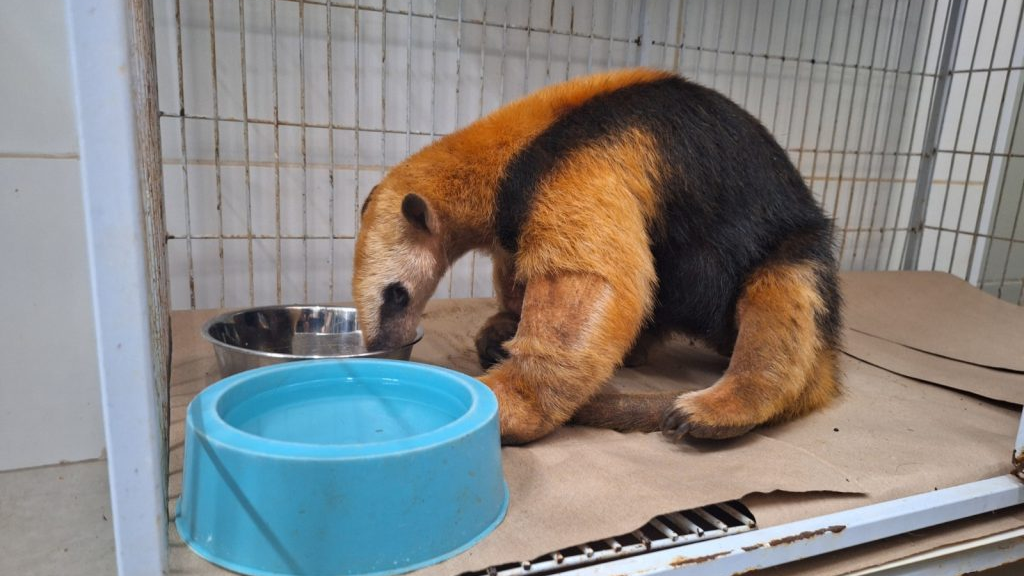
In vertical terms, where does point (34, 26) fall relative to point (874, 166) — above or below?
above

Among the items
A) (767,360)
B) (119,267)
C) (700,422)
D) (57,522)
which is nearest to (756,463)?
(700,422)

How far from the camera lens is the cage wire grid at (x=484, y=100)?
Answer: 1.96 m

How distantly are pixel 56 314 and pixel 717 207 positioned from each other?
168 cm

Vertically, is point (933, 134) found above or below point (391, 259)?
above

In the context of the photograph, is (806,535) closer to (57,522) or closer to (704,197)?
(704,197)

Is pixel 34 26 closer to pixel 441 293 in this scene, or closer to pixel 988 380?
pixel 441 293

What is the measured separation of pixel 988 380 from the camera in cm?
179

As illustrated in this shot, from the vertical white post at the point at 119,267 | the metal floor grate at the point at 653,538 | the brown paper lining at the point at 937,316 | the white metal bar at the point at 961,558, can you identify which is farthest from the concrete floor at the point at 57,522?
the brown paper lining at the point at 937,316

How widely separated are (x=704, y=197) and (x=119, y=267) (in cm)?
110

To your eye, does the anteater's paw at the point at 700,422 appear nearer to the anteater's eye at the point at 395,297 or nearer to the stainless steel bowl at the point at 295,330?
the anteater's eye at the point at 395,297

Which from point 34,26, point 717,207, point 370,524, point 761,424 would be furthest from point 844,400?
point 34,26

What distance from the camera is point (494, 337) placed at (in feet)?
5.45

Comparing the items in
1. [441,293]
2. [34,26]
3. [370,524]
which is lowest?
[441,293]

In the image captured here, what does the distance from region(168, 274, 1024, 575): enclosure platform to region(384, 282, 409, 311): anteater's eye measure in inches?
12.7
